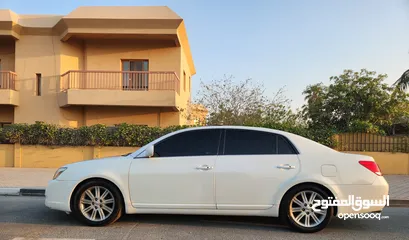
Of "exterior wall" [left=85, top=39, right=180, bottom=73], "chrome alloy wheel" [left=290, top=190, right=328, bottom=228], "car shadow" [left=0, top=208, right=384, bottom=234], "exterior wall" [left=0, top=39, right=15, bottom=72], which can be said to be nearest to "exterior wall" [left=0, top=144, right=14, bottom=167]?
"exterior wall" [left=85, top=39, right=180, bottom=73]

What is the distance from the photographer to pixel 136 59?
16.3 metres

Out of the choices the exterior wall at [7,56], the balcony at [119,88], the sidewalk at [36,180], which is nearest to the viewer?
the sidewalk at [36,180]

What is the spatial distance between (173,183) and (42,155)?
9.38 metres

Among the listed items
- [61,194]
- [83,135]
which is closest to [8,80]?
[83,135]

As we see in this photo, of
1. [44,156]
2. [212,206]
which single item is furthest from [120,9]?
[212,206]

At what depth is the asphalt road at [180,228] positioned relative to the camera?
4.71m

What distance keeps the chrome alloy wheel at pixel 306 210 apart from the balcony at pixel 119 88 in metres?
10.5

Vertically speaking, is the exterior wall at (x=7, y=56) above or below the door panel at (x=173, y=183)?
above

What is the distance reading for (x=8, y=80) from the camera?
15.5 m

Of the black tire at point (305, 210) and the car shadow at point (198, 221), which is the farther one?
the car shadow at point (198, 221)

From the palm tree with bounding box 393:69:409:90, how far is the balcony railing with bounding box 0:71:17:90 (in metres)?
16.9

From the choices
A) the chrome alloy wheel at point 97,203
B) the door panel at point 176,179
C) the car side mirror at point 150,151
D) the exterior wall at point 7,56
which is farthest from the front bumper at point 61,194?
the exterior wall at point 7,56

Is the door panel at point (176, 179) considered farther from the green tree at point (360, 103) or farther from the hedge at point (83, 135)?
the green tree at point (360, 103)

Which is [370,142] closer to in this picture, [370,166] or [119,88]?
[370,166]
